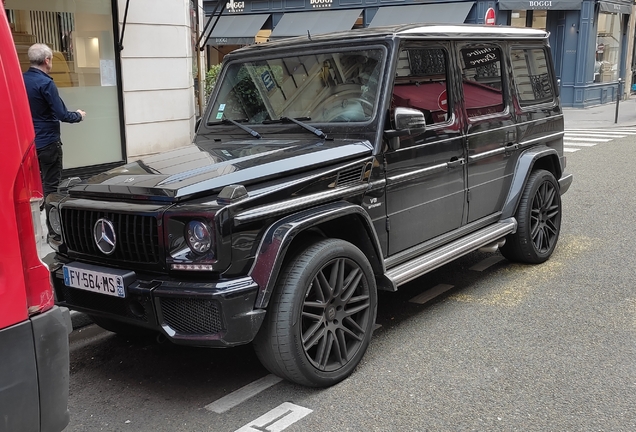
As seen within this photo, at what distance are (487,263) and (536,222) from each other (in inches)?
24.3

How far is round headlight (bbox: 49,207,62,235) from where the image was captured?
4156mm

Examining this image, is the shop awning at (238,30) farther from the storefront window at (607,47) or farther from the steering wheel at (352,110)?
the steering wheel at (352,110)

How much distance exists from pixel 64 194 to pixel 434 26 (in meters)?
2.91

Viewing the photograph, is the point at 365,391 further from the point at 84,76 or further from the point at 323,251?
the point at 84,76

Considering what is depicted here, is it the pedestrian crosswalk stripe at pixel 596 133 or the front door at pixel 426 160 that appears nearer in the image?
the front door at pixel 426 160

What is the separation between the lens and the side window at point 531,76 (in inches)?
239

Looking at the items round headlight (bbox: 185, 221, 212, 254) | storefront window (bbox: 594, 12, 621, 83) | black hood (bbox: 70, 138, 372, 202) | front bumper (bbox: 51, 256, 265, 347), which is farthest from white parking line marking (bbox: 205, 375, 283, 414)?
storefront window (bbox: 594, 12, 621, 83)

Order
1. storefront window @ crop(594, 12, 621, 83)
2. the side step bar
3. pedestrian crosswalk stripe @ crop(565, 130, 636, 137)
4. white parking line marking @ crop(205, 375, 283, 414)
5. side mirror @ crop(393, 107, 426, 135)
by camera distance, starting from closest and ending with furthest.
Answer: white parking line marking @ crop(205, 375, 283, 414), side mirror @ crop(393, 107, 426, 135), the side step bar, pedestrian crosswalk stripe @ crop(565, 130, 636, 137), storefront window @ crop(594, 12, 621, 83)

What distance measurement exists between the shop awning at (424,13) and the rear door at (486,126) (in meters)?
18.1

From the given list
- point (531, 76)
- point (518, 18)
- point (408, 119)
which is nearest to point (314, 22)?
point (518, 18)

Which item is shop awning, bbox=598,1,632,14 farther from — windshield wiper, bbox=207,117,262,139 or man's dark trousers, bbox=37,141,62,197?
windshield wiper, bbox=207,117,262,139

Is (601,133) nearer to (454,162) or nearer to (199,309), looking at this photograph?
(454,162)

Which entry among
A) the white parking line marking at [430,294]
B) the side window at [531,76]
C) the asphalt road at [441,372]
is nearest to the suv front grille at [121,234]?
the asphalt road at [441,372]

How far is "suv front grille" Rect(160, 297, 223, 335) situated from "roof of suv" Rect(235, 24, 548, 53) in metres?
2.29
